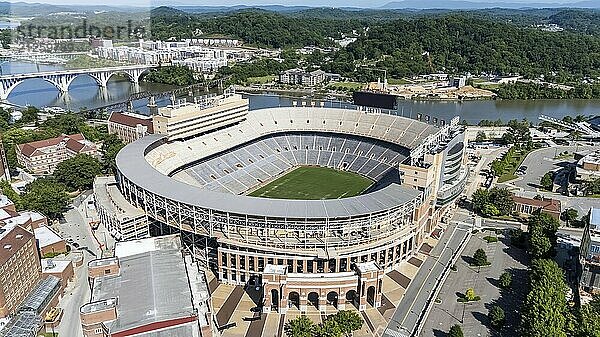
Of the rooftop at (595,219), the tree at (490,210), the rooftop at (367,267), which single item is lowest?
the tree at (490,210)

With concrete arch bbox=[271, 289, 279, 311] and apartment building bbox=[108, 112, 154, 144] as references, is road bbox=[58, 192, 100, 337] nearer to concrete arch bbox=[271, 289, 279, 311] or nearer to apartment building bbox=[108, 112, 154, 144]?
concrete arch bbox=[271, 289, 279, 311]

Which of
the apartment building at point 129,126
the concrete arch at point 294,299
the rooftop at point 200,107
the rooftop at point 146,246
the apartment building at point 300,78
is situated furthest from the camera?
the apartment building at point 300,78

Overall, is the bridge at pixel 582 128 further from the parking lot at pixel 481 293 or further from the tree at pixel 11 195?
the tree at pixel 11 195

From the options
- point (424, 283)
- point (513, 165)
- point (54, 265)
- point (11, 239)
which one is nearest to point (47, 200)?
point (54, 265)

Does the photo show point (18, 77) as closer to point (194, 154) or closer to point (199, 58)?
point (199, 58)

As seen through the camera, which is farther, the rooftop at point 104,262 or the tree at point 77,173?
the tree at point 77,173

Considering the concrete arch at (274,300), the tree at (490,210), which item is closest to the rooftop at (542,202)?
the tree at (490,210)

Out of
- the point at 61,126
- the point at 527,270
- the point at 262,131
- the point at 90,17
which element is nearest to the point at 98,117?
the point at 61,126

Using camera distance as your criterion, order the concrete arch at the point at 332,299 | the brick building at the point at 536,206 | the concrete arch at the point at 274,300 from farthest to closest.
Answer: the brick building at the point at 536,206
the concrete arch at the point at 332,299
the concrete arch at the point at 274,300
